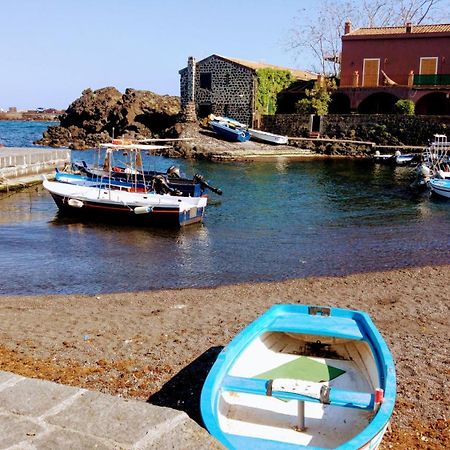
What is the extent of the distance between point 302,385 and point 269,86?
53924 mm

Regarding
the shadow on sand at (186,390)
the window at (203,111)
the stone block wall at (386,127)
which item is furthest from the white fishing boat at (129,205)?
the window at (203,111)

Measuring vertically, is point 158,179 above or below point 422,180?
above

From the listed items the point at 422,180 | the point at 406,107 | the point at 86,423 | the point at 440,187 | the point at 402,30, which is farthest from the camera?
the point at 402,30

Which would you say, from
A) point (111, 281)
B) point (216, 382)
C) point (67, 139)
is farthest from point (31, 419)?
point (67, 139)

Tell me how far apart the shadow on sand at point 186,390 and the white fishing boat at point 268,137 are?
45.9 metres

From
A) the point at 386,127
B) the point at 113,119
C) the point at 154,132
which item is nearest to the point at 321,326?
the point at 386,127

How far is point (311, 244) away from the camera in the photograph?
709 inches

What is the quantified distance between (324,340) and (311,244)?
1149 centimetres

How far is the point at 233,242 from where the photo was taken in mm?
18266

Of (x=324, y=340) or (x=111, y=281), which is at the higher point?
(x=324, y=340)

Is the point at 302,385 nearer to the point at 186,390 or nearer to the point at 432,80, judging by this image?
the point at 186,390

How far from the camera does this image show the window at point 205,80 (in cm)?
5709

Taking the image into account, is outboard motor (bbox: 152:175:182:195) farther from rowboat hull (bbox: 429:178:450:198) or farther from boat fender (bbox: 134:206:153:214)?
rowboat hull (bbox: 429:178:450:198)

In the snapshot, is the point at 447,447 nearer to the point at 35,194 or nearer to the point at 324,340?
the point at 324,340
